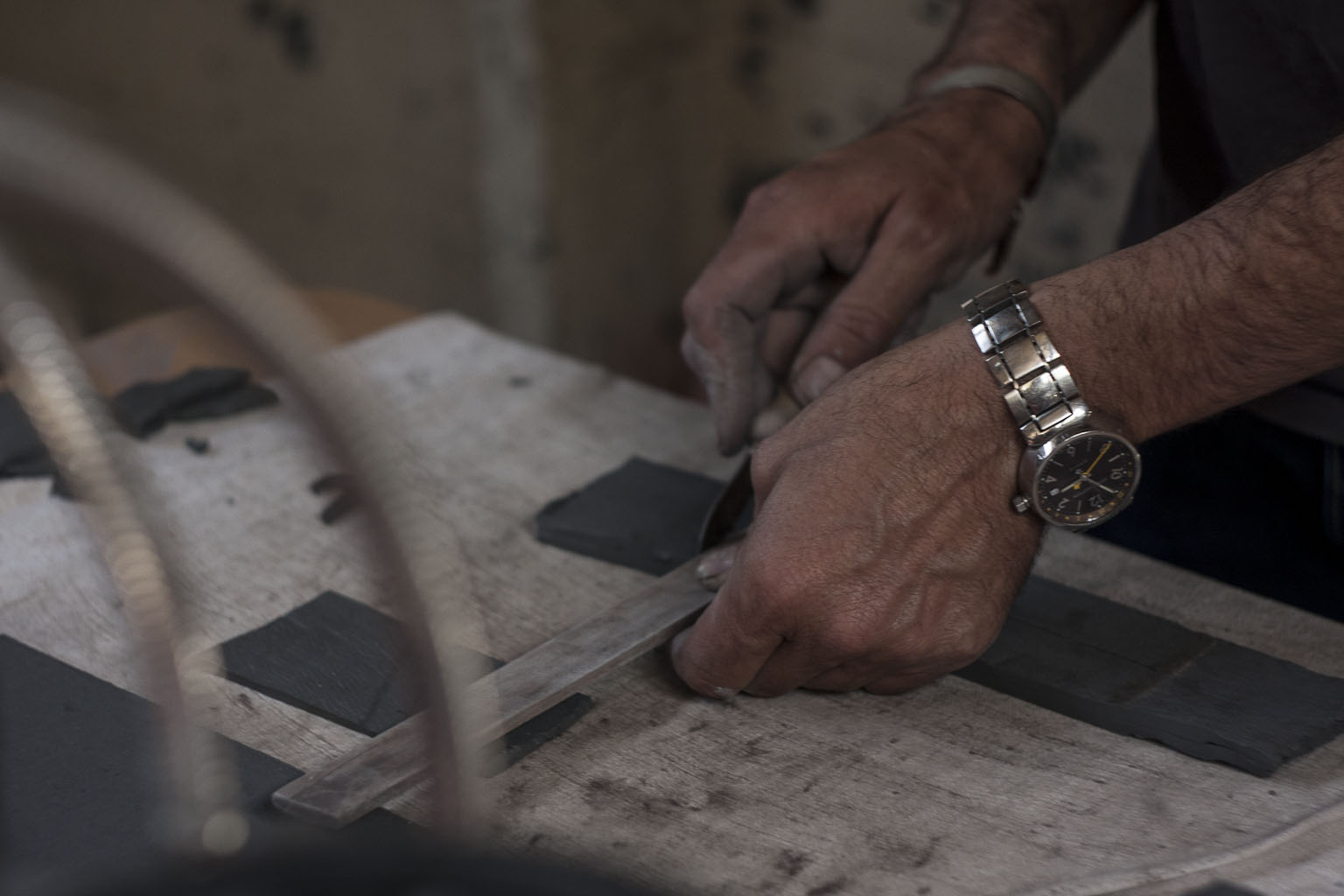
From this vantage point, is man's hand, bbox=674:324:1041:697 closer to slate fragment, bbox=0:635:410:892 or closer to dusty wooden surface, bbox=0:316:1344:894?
dusty wooden surface, bbox=0:316:1344:894

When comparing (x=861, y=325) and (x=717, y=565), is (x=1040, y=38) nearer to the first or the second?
(x=861, y=325)

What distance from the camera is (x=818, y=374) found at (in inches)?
37.0

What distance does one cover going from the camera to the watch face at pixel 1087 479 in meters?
0.74

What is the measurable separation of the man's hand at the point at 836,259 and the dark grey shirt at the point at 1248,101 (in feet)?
0.51

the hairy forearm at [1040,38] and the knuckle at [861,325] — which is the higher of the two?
the hairy forearm at [1040,38]

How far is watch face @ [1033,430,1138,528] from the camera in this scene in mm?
738

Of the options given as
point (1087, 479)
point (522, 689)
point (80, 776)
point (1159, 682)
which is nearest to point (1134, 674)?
point (1159, 682)

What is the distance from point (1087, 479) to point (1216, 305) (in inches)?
4.8

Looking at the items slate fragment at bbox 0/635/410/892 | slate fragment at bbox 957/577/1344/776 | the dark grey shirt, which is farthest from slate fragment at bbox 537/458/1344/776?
slate fragment at bbox 0/635/410/892

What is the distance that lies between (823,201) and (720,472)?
23 cm

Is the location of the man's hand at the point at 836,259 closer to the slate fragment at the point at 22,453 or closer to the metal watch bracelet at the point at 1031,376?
the metal watch bracelet at the point at 1031,376

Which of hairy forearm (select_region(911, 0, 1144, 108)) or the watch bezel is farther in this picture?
hairy forearm (select_region(911, 0, 1144, 108))

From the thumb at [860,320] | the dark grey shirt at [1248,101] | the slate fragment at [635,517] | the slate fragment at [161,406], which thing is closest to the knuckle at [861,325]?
the thumb at [860,320]

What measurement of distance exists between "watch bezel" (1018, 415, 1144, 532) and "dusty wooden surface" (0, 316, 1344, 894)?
12 cm
